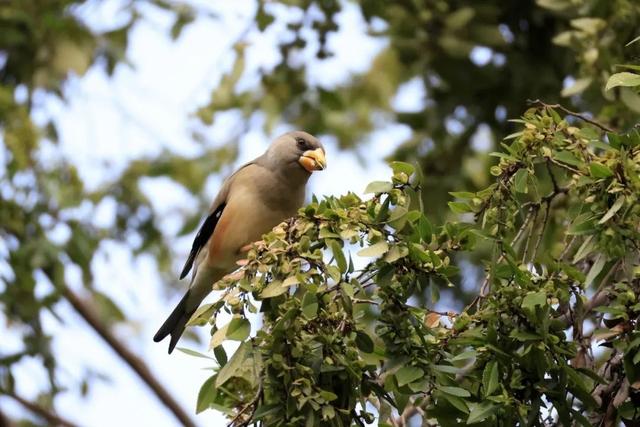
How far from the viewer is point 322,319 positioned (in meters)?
2.37

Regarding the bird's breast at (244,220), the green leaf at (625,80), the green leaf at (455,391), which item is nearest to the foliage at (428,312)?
the green leaf at (455,391)

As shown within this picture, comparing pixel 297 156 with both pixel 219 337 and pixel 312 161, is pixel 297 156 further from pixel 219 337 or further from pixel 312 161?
pixel 219 337

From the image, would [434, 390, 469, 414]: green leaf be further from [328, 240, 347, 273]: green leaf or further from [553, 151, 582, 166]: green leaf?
[553, 151, 582, 166]: green leaf

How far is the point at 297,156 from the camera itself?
4.43 metres

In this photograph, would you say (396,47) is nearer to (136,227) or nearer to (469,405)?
(136,227)

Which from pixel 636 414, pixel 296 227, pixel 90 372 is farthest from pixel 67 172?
pixel 636 414

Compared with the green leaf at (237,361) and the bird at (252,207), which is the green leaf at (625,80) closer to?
the green leaf at (237,361)

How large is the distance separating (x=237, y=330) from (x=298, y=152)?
6.97 feet

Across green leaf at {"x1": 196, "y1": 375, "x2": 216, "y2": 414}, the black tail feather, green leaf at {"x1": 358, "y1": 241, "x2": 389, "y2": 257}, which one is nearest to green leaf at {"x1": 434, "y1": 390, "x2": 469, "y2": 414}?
green leaf at {"x1": 358, "y1": 241, "x2": 389, "y2": 257}

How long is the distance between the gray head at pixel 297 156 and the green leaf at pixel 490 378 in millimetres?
2128

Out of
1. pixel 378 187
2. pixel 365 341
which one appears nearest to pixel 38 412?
pixel 365 341

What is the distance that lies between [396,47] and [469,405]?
3.22 metres

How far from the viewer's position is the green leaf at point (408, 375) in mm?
2352

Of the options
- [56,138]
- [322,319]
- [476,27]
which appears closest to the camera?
[322,319]
